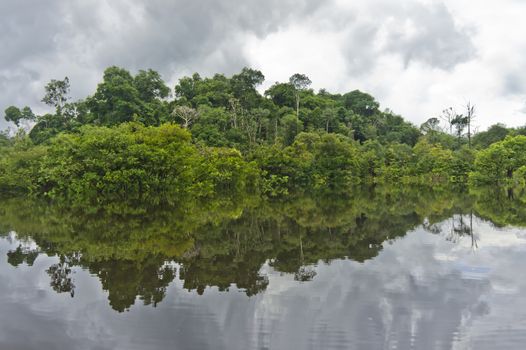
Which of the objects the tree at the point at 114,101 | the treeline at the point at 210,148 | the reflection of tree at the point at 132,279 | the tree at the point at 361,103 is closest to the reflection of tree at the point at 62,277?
the reflection of tree at the point at 132,279

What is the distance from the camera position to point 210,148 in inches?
1206

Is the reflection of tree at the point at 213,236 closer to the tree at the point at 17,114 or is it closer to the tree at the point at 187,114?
the tree at the point at 187,114

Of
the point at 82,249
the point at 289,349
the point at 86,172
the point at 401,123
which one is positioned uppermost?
the point at 401,123

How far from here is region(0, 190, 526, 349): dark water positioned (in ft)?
19.4

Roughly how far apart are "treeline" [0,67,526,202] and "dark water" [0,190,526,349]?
7.88m

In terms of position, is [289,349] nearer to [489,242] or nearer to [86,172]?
[489,242]

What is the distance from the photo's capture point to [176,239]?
12102mm

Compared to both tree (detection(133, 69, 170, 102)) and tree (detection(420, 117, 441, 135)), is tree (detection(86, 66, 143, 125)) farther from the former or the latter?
tree (detection(420, 117, 441, 135))

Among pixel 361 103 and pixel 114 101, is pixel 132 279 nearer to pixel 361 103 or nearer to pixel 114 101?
pixel 114 101

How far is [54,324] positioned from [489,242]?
11.5 meters

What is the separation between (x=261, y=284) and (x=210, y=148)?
23.1m

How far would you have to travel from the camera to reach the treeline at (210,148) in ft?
77.2

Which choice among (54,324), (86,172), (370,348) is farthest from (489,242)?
(86,172)

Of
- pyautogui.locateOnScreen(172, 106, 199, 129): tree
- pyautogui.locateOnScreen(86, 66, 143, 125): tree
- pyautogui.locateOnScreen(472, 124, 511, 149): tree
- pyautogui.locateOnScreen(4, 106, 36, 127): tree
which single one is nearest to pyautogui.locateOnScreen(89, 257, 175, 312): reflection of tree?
pyautogui.locateOnScreen(172, 106, 199, 129): tree
